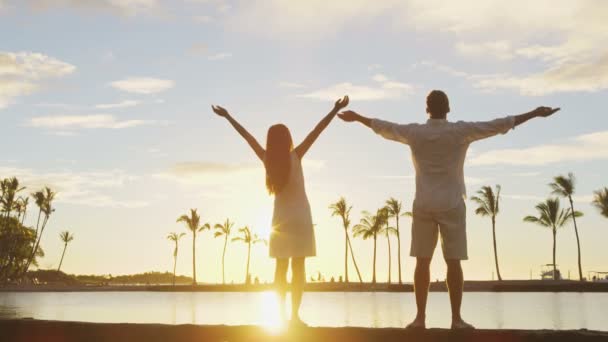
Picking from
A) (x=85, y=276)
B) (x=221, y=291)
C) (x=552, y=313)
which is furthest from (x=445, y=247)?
(x=85, y=276)

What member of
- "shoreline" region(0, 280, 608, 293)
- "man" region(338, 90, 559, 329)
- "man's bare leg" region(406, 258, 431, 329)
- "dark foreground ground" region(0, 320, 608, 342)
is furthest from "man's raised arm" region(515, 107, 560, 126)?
"shoreline" region(0, 280, 608, 293)

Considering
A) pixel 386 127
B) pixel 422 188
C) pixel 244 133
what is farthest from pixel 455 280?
pixel 244 133

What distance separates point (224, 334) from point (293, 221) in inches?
48.1

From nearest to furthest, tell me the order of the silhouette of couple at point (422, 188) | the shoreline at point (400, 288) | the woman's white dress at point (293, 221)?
1. the silhouette of couple at point (422, 188)
2. the woman's white dress at point (293, 221)
3. the shoreline at point (400, 288)

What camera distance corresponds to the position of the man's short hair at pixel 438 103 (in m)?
6.26

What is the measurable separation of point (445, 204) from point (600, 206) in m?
65.8

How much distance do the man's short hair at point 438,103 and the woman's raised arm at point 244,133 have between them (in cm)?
166

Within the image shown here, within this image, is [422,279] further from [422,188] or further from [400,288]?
[400,288]

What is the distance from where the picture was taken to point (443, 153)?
6055mm

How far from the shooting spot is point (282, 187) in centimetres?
645

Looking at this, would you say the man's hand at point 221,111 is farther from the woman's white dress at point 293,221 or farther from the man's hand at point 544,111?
the man's hand at point 544,111

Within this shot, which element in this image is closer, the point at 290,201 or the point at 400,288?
the point at 290,201

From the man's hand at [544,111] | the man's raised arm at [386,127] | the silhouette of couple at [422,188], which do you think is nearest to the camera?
the man's hand at [544,111]

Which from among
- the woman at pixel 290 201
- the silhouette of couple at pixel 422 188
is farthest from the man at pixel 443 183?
the woman at pixel 290 201
